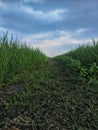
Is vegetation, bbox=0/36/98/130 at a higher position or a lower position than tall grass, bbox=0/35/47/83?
lower

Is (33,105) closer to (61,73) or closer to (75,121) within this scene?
(75,121)

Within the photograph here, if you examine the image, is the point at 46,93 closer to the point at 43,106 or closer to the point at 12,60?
the point at 43,106

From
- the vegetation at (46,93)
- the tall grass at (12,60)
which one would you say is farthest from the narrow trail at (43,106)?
the tall grass at (12,60)

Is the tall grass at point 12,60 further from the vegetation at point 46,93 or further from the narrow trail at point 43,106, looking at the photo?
the narrow trail at point 43,106

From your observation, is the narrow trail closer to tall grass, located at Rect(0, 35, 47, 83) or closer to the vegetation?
the vegetation

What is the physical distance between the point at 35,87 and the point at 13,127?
1.53 metres

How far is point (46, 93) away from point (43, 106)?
51 centimetres

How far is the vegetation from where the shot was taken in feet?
18.6

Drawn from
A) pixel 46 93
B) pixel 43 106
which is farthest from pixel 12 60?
pixel 43 106

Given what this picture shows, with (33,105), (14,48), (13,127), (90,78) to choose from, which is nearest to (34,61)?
(14,48)

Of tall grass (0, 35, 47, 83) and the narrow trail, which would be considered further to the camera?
tall grass (0, 35, 47, 83)

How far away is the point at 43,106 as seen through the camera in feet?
19.9

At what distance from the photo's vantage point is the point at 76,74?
7672 mm

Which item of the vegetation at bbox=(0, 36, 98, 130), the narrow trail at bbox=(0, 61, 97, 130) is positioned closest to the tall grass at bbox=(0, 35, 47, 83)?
the vegetation at bbox=(0, 36, 98, 130)
